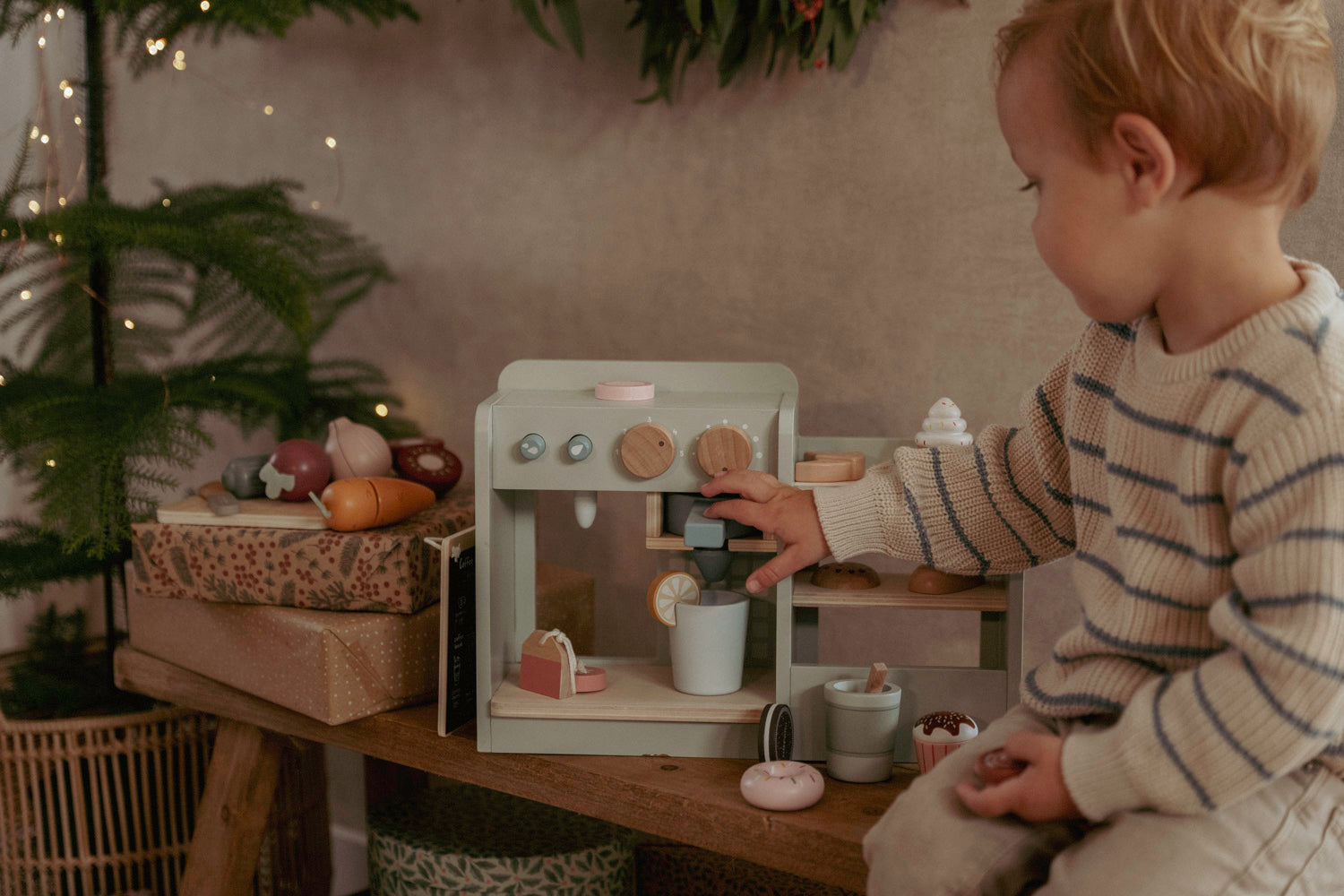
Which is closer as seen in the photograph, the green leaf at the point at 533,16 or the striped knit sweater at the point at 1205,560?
the striped knit sweater at the point at 1205,560

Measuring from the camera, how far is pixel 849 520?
3.11 ft

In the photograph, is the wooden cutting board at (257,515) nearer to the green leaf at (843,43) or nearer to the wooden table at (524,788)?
the wooden table at (524,788)

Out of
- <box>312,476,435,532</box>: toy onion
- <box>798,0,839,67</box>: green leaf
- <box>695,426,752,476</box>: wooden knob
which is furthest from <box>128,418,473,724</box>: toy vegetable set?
<box>798,0,839,67</box>: green leaf

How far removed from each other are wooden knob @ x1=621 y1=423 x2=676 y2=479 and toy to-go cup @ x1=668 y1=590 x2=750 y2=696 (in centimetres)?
13

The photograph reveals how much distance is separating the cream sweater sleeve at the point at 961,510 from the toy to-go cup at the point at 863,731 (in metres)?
0.12

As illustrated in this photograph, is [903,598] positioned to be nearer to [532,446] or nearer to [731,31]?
[532,446]

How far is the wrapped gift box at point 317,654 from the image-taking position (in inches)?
43.8

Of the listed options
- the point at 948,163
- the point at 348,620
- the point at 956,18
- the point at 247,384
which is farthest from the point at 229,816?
the point at 956,18

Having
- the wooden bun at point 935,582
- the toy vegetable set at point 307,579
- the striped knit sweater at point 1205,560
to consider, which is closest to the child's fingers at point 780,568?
the wooden bun at point 935,582

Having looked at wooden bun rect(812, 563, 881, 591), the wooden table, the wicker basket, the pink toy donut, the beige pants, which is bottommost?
the wicker basket

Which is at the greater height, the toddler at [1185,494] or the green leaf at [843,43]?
the green leaf at [843,43]

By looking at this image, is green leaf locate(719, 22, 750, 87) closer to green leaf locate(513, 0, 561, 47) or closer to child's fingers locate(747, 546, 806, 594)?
green leaf locate(513, 0, 561, 47)

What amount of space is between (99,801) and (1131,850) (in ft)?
4.14

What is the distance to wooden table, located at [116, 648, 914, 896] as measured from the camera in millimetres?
897
